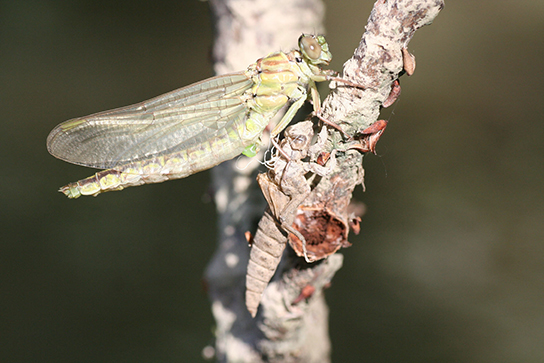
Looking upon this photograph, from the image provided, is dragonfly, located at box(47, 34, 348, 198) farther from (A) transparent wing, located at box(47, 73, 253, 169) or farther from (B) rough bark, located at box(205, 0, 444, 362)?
(B) rough bark, located at box(205, 0, 444, 362)

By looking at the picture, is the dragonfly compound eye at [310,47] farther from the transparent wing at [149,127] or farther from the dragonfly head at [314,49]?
the transparent wing at [149,127]

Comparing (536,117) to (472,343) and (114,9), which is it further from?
(114,9)

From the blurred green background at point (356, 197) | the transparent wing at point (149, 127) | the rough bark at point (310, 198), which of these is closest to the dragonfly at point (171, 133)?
the transparent wing at point (149, 127)

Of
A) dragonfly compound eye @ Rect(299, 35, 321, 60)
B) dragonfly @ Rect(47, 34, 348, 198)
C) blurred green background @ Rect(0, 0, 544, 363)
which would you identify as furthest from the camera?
blurred green background @ Rect(0, 0, 544, 363)

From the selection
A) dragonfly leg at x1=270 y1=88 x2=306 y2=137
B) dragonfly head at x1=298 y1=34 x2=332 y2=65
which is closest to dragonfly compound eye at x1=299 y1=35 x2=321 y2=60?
dragonfly head at x1=298 y1=34 x2=332 y2=65

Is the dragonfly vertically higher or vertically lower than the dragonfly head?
lower

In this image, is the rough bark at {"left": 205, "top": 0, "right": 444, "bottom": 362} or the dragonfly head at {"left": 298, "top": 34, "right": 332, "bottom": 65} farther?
the dragonfly head at {"left": 298, "top": 34, "right": 332, "bottom": 65}
